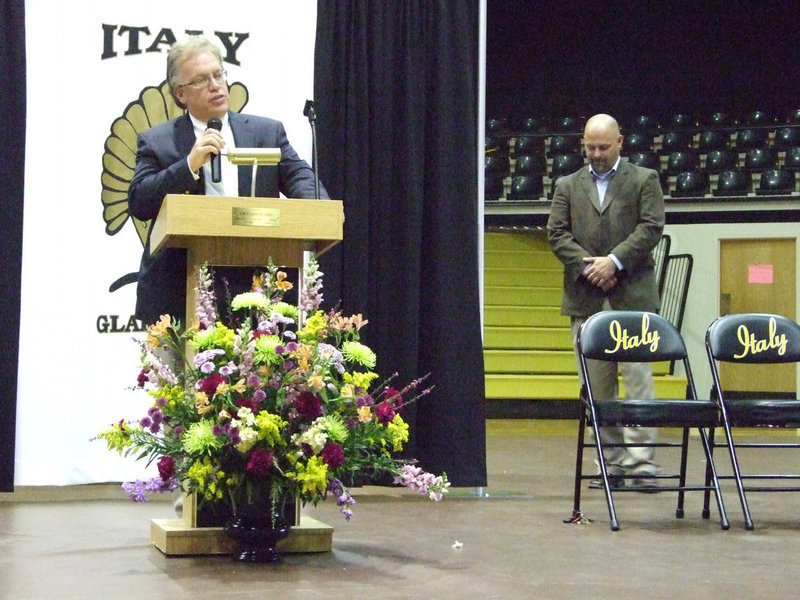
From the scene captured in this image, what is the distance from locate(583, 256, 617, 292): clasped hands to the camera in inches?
188

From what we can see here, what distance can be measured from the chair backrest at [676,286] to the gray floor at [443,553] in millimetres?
5892

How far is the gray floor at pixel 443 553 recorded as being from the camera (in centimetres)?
273

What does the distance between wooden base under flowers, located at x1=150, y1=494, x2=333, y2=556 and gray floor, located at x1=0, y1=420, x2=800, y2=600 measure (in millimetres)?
45

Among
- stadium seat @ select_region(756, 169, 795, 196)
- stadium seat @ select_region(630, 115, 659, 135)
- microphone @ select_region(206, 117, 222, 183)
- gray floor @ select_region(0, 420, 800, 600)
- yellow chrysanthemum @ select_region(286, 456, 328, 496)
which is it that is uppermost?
stadium seat @ select_region(630, 115, 659, 135)

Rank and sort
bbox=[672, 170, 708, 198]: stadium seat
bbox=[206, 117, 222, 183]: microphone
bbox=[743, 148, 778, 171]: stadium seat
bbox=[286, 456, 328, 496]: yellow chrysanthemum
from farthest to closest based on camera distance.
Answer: bbox=[743, 148, 778, 171]: stadium seat < bbox=[672, 170, 708, 198]: stadium seat < bbox=[206, 117, 222, 183]: microphone < bbox=[286, 456, 328, 496]: yellow chrysanthemum

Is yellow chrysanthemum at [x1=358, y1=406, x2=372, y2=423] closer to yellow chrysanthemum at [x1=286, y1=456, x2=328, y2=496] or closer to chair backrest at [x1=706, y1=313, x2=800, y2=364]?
yellow chrysanthemum at [x1=286, y1=456, x2=328, y2=496]

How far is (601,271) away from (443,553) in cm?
188

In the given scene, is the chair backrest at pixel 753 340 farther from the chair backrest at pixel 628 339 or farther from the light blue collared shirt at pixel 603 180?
the light blue collared shirt at pixel 603 180

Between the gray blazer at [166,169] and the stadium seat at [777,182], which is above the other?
the stadium seat at [777,182]

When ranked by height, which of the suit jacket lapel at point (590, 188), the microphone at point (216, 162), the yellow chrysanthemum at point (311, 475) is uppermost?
the suit jacket lapel at point (590, 188)

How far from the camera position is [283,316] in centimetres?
302

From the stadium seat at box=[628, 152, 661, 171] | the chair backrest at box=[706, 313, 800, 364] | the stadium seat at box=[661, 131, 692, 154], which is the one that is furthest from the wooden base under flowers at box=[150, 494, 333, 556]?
the stadium seat at box=[661, 131, 692, 154]

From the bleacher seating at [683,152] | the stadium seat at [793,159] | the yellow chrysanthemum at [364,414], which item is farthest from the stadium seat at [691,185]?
the yellow chrysanthemum at [364,414]

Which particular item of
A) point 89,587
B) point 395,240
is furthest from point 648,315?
point 89,587
